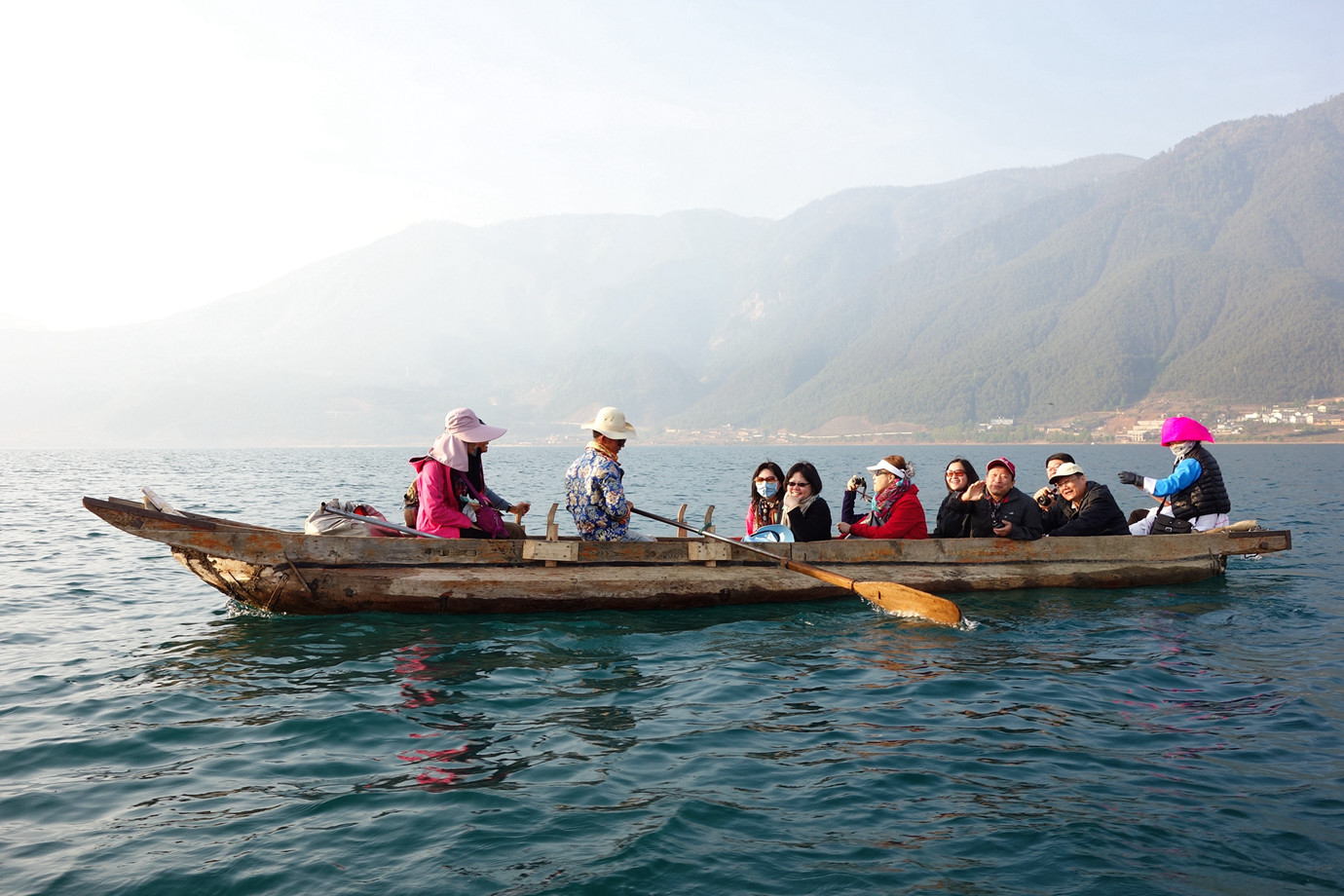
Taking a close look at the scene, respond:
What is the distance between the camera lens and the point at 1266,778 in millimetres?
5555

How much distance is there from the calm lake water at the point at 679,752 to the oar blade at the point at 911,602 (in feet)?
0.97

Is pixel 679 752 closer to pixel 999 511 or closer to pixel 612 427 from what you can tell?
pixel 612 427

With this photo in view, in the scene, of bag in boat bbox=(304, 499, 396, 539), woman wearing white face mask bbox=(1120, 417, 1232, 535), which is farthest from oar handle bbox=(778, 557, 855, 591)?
woman wearing white face mask bbox=(1120, 417, 1232, 535)

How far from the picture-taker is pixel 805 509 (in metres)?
10.8

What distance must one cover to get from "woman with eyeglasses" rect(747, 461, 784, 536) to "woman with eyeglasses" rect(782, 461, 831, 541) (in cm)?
34

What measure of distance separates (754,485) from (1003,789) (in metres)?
6.32

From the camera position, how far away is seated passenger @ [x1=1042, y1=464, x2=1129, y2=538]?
38.8ft

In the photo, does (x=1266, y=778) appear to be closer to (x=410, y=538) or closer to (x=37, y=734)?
(x=410, y=538)

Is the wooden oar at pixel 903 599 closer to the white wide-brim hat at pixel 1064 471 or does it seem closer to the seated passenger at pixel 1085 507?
the seated passenger at pixel 1085 507

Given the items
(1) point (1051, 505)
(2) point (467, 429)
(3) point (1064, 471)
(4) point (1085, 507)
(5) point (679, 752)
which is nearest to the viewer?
(5) point (679, 752)

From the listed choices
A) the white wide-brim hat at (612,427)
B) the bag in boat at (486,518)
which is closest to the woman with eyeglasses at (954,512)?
the white wide-brim hat at (612,427)

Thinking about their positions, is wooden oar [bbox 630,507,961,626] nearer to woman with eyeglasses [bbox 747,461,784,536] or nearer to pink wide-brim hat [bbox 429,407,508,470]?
woman with eyeglasses [bbox 747,461,784,536]

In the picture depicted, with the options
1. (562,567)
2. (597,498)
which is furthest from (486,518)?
(597,498)

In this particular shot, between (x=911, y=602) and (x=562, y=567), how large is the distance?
408 centimetres
